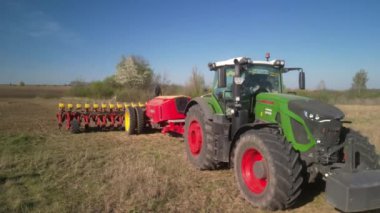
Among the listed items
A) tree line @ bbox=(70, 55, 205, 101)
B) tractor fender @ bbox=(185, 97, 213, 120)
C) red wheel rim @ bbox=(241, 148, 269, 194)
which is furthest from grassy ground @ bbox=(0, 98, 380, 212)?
tree line @ bbox=(70, 55, 205, 101)

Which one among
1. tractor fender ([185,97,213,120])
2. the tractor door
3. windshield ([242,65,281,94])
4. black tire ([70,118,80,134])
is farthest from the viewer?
black tire ([70,118,80,134])

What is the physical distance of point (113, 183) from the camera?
5.67 meters

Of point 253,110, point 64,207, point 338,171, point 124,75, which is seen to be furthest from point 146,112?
point 124,75

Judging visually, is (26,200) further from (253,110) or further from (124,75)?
(124,75)

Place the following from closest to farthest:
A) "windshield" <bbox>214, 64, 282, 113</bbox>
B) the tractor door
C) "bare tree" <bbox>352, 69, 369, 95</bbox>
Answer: "windshield" <bbox>214, 64, 282, 113</bbox> < the tractor door < "bare tree" <bbox>352, 69, 369, 95</bbox>

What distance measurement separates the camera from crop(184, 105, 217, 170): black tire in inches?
259

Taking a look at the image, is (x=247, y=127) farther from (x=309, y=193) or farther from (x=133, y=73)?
(x=133, y=73)

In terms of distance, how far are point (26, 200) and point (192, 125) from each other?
3.71m

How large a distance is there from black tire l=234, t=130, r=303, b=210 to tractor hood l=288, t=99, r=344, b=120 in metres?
0.53

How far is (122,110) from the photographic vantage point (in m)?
12.7

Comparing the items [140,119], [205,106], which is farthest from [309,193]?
[140,119]

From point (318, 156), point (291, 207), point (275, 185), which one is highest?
point (318, 156)

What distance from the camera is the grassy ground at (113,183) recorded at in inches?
190

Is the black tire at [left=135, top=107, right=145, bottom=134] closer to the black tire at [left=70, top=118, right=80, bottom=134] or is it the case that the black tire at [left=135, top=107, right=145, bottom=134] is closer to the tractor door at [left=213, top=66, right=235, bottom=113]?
the black tire at [left=70, top=118, right=80, bottom=134]
